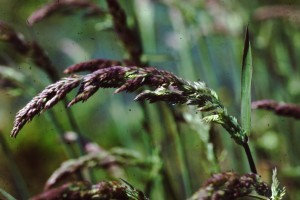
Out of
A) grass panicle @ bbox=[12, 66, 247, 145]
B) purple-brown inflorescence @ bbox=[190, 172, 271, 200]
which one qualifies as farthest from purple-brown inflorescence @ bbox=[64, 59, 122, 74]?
purple-brown inflorescence @ bbox=[190, 172, 271, 200]

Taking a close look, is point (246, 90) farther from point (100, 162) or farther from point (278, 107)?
point (100, 162)

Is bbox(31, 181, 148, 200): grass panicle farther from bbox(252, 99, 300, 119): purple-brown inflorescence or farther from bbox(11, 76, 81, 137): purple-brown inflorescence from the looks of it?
bbox(252, 99, 300, 119): purple-brown inflorescence

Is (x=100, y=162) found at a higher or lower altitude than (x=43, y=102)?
lower

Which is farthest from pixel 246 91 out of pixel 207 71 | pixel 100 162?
pixel 207 71

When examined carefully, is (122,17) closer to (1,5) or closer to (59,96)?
(59,96)

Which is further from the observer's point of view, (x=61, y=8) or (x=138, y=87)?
(x=61, y=8)

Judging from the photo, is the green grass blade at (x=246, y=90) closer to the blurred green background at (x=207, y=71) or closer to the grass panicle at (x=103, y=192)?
the grass panicle at (x=103, y=192)
